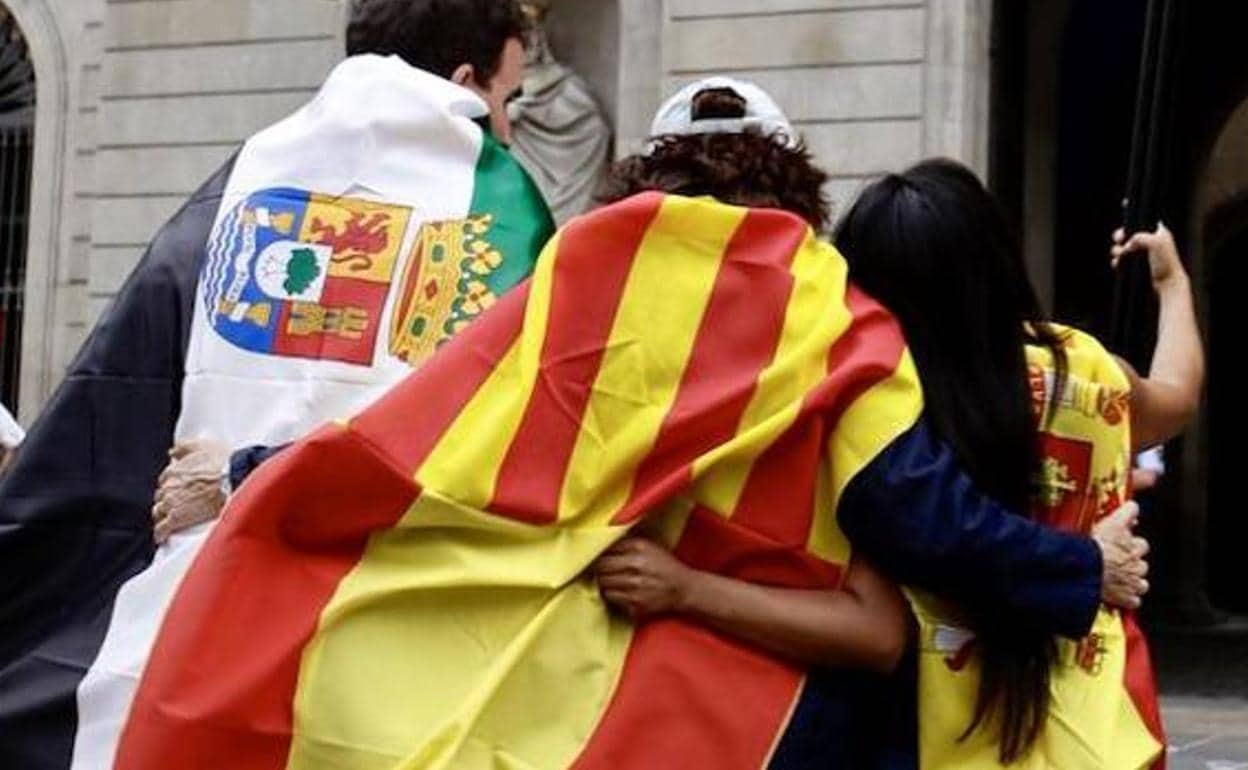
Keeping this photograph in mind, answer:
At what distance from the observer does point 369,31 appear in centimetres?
339

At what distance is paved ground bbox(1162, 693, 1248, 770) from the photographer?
9.21 meters

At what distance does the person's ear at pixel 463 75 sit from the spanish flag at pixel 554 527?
3.03 feet

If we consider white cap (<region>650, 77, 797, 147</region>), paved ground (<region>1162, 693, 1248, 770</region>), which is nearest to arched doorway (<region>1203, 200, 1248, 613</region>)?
paved ground (<region>1162, 693, 1248, 770</region>)

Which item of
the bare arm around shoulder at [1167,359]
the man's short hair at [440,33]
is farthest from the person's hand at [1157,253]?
the man's short hair at [440,33]

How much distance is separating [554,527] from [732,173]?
0.64 m

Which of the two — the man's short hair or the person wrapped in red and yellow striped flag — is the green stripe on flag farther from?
the person wrapped in red and yellow striped flag

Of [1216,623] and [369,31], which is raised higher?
[369,31]

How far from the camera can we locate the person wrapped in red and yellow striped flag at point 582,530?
7.66 feet

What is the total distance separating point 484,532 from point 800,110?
11.2 metres

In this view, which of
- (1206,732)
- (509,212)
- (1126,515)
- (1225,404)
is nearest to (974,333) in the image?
(1126,515)

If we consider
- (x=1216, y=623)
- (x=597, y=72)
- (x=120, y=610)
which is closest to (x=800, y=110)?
(x=597, y=72)

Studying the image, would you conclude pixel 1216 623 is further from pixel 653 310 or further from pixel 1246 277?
pixel 653 310

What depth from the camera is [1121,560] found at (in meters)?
2.64

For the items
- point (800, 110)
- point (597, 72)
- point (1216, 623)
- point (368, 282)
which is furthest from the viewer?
point (1216, 623)
